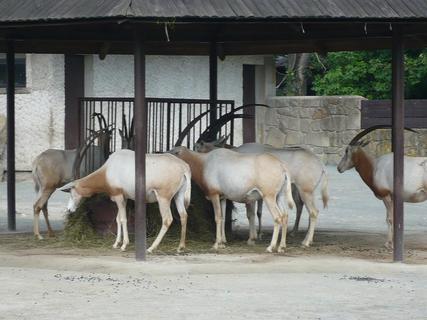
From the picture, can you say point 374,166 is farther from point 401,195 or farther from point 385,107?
point 385,107

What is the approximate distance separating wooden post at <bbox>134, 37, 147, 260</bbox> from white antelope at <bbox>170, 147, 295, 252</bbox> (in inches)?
57.8

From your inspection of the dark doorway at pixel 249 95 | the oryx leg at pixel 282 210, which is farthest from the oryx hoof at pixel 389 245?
the dark doorway at pixel 249 95

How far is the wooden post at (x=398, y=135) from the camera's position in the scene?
13648 millimetres

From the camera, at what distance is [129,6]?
12641 mm

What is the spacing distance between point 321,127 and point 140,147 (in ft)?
56.4

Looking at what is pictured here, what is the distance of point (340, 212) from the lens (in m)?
20.9

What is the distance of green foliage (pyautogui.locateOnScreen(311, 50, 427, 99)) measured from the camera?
33119mm

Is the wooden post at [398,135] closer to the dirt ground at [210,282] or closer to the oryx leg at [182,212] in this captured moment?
the dirt ground at [210,282]

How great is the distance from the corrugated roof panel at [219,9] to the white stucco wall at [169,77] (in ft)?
45.9

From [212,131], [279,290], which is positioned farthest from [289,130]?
[279,290]

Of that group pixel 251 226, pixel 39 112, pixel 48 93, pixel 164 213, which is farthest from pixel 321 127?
pixel 164 213

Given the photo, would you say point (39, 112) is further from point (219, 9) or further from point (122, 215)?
point (219, 9)

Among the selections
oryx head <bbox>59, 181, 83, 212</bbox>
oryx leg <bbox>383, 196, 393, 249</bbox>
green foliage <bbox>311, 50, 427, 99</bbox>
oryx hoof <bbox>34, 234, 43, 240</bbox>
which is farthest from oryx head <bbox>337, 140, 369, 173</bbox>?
green foliage <bbox>311, 50, 427, 99</bbox>

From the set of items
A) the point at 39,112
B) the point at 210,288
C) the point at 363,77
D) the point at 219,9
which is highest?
the point at 363,77
